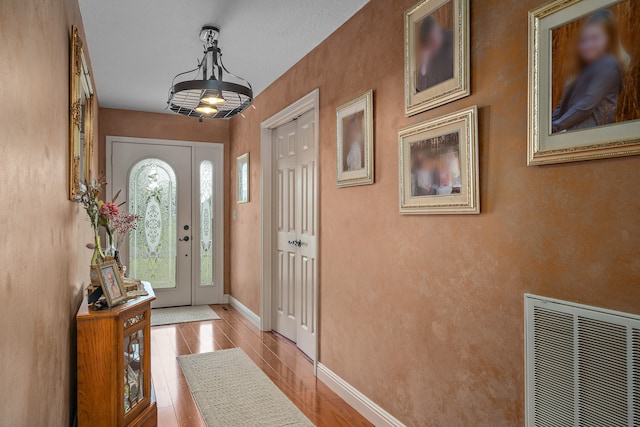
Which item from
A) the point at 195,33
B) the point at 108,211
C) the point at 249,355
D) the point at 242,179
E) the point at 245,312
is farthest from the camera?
the point at 242,179

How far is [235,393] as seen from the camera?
291 cm

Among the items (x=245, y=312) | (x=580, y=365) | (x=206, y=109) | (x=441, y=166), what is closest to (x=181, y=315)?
(x=245, y=312)

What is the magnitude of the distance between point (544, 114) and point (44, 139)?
1.79 m

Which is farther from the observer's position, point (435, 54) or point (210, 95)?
point (210, 95)

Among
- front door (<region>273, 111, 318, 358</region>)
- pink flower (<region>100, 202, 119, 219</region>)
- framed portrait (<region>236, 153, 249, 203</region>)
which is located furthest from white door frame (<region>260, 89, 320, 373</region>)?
pink flower (<region>100, 202, 119, 219</region>)

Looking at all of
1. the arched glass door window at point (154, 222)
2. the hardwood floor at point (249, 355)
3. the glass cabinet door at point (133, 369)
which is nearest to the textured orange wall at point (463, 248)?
the hardwood floor at point (249, 355)

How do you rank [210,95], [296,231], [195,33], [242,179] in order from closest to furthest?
1. [210,95]
2. [195,33]
3. [296,231]
4. [242,179]

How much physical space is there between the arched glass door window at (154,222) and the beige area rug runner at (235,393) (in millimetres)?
2115

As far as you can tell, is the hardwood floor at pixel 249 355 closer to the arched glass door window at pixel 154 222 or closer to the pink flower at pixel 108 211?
the arched glass door window at pixel 154 222

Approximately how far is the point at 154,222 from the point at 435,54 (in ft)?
14.6

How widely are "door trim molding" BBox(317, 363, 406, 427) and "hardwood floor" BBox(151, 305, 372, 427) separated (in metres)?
0.04

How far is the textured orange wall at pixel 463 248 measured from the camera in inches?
55.0

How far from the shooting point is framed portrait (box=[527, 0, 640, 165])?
1.27 metres

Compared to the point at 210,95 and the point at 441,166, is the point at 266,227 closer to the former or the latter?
the point at 210,95
